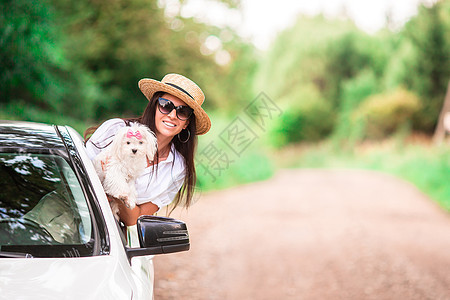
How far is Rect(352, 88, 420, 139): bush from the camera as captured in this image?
32.2 metres

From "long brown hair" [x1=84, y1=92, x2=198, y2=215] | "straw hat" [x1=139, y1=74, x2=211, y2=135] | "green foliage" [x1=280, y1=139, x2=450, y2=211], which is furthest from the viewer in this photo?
"green foliage" [x1=280, y1=139, x2=450, y2=211]

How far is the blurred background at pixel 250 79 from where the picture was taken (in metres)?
12.0

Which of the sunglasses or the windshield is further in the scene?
the sunglasses

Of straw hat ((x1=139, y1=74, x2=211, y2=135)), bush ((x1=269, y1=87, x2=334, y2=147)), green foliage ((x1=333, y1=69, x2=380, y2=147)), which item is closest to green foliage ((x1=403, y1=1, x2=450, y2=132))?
green foliage ((x1=333, y1=69, x2=380, y2=147))

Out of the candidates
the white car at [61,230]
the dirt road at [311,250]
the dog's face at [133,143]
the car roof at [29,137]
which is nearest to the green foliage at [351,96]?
the dirt road at [311,250]

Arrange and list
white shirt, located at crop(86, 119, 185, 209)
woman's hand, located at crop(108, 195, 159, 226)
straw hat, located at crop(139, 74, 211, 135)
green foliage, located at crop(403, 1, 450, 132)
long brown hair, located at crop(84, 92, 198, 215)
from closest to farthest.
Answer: woman's hand, located at crop(108, 195, 159, 226) < white shirt, located at crop(86, 119, 185, 209) < straw hat, located at crop(139, 74, 211, 135) < long brown hair, located at crop(84, 92, 198, 215) < green foliage, located at crop(403, 1, 450, 132)

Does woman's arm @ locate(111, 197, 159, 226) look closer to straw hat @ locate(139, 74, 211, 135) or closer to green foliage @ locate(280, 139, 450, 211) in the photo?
straw hat @ locate(139, 74, 211, 135)

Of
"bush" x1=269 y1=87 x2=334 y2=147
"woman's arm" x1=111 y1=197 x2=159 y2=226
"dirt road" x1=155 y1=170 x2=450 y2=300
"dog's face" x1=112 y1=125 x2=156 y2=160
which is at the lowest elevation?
"bush" x1=269 y1=87 x2=334 y2=147

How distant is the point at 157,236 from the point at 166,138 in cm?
112

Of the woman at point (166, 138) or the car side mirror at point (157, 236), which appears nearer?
the car side mirror at point (157, 236)

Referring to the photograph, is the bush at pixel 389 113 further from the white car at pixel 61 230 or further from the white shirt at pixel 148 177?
the white car at pixel 61 230

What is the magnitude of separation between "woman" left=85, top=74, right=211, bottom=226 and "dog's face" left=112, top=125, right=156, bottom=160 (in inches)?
8.7

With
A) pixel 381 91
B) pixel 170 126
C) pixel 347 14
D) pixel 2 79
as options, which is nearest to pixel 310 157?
pixel 381 91

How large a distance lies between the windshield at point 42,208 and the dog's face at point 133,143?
0.98 ft
